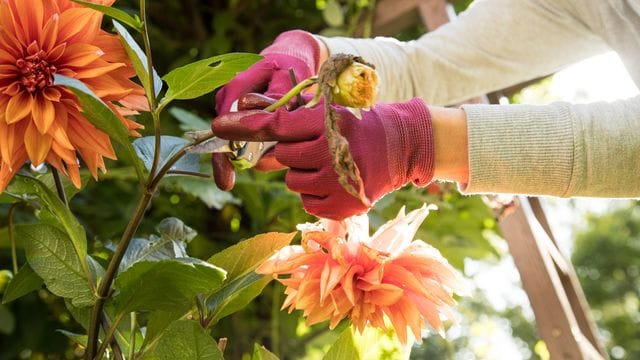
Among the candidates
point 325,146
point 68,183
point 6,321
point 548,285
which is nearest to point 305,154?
point 325,146

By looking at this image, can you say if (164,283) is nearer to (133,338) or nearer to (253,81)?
(133,338)

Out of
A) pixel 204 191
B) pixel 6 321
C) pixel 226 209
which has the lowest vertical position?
pixel 226 209

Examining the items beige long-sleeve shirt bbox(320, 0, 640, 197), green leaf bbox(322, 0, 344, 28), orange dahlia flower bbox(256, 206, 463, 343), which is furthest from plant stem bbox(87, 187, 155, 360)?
green leaf bbox(322, 0, 344, 28)

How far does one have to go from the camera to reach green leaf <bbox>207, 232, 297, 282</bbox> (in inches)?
24.7

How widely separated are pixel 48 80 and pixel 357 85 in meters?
0.23

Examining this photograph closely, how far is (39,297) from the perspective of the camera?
1339mm

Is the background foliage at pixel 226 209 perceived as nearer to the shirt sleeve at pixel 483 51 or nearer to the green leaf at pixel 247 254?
the shirt sleeve at pixel 483 51

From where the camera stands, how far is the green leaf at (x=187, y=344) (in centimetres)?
54

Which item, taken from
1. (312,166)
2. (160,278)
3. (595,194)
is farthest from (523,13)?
(160,278)

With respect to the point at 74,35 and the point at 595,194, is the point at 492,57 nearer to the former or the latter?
the point at 595,194

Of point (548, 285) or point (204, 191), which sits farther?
point (204, 191)

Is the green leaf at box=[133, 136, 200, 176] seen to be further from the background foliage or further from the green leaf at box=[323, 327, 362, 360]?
the background foliage

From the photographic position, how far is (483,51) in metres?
0.99

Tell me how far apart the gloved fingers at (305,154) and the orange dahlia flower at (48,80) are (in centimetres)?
12
